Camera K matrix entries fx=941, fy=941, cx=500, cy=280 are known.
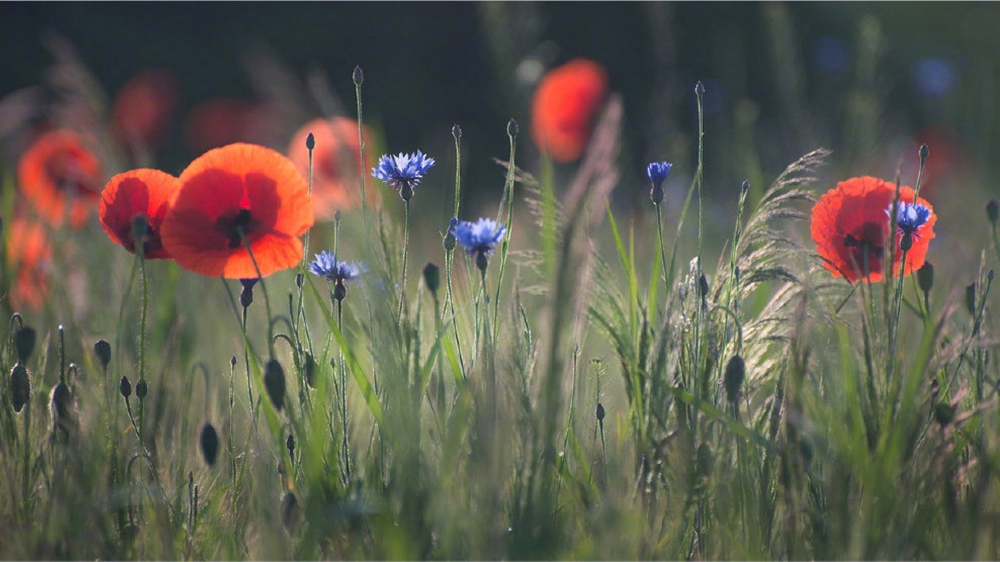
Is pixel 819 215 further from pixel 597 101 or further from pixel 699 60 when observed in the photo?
pixel 699 60

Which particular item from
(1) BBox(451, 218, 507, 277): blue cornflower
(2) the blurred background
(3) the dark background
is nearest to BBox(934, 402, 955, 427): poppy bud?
(1) BBox(451, 218, 507, 277): blue cornflower

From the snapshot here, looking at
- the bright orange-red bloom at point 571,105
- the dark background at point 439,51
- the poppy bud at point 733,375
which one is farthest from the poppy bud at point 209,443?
the dark background at point 439,51

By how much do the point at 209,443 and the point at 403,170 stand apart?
1.47 feet

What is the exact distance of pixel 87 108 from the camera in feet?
6.22

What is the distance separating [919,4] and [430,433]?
621 centimetres

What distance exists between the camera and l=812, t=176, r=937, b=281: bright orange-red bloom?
129 centimetres

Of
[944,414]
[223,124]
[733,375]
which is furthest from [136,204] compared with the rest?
[223,124]

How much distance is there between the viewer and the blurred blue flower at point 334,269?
1261 millimetres

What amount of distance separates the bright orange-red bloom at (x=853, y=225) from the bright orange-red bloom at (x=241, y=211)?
2.32 feet

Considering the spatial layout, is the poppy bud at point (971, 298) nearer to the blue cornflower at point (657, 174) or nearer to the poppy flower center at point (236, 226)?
the blue cornflower at point (657, 174)

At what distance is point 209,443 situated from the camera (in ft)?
3.58

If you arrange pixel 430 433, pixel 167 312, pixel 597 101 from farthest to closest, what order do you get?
pixel 597 101 < pixel 167 312 < pixel 430 433

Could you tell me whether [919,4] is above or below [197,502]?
above

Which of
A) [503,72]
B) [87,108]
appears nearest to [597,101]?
[503,72]
